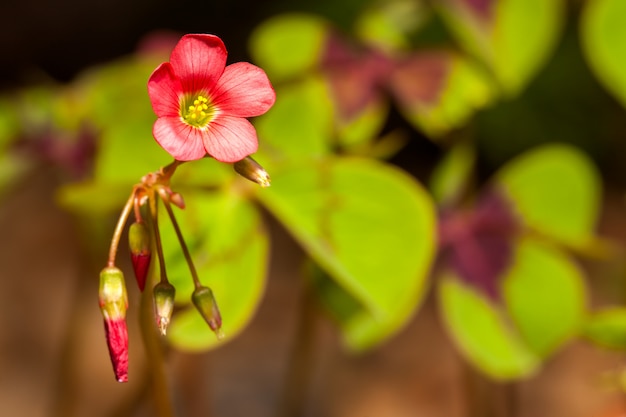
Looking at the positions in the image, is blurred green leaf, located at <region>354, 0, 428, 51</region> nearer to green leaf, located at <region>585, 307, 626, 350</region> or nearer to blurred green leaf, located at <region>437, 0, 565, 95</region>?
blurred green leaf, located at <region>437, 0, 565, 95</region>

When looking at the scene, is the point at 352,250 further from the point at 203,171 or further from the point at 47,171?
the point at 47,171

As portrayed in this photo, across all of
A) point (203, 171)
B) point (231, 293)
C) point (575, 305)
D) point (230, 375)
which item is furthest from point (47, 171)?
point (575, 305)

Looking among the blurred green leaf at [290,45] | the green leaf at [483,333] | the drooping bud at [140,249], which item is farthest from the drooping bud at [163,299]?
the blurred green leaf at [290,45]

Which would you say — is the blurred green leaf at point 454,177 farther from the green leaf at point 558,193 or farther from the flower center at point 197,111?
the flower center at point 197,111

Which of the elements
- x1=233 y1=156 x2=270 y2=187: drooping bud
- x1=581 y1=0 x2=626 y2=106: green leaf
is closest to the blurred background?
x1=581 y1=0 x2=626 y2=106: green leaf

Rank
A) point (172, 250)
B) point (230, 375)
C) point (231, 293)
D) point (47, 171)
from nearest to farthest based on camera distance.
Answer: point (172, 250) < point (231, 293) < point (230, 375) < point (47, 171)

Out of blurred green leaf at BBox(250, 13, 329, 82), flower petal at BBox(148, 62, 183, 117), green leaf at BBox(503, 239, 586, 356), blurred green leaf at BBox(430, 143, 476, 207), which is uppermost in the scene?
flower petal at BBox(148, 62, 183, 117)
